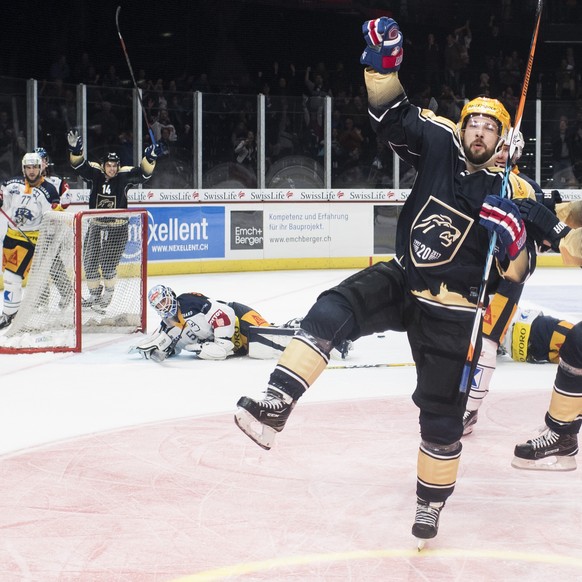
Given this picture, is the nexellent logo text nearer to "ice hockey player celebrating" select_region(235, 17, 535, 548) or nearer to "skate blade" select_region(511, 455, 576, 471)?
"skate blade" select_region(511, 455, 576, 471)

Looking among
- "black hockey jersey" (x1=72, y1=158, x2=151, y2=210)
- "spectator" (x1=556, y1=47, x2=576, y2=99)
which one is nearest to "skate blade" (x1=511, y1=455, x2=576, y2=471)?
"black hockey jersey" (x1=72, y1=158, x2=151, y2=210)

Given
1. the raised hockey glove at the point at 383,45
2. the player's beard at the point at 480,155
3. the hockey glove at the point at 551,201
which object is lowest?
the hockey glove at the point at 551,201

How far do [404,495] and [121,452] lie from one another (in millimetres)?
1296

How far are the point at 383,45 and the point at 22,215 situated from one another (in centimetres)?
598

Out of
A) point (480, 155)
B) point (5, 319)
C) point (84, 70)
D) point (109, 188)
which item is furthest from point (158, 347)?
point (84, 70)

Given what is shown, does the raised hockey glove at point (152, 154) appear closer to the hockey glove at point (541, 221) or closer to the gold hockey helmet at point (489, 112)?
the gold hockey helmet at point (489, 112)

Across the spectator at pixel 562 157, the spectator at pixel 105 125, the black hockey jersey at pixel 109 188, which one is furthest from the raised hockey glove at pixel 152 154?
the spectator at pixel 562 157

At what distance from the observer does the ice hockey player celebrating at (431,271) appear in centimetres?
314

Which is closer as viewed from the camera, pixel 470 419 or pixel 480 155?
pixel 480 155

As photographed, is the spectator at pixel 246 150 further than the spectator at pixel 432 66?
No

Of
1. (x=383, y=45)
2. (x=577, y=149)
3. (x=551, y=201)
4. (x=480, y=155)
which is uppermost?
(x=383, y=45)

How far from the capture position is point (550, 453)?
416 cm

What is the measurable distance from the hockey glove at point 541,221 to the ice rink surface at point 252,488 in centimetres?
97

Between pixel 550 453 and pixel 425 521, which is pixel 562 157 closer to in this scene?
pixel 550 453
